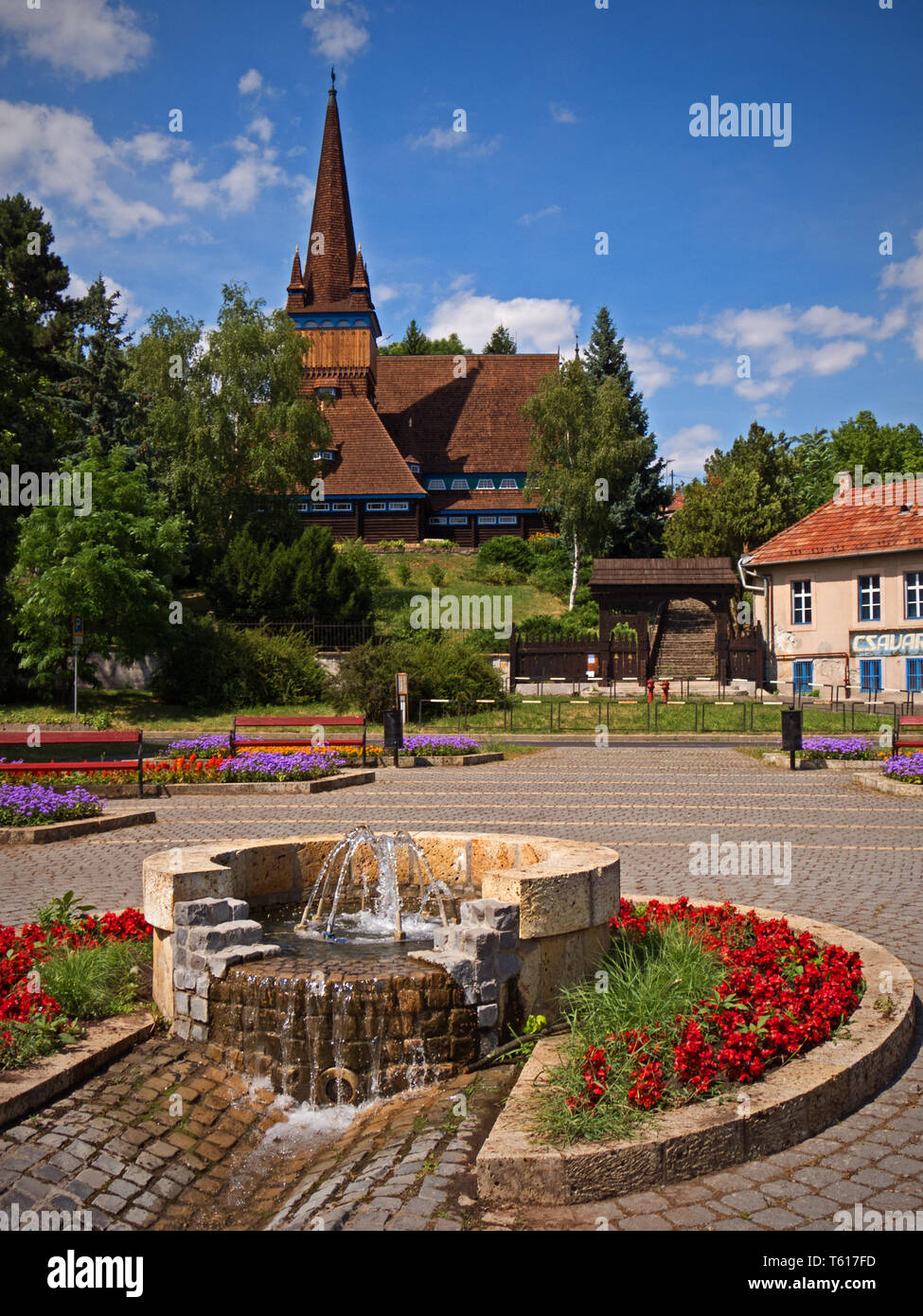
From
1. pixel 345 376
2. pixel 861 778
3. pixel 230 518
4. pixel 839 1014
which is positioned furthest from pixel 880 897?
pixel 345 376

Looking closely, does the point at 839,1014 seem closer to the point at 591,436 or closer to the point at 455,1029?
the point at 455,1029

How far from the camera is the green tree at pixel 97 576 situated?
2898 cm

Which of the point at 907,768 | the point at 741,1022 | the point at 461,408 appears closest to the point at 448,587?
the point at 461,408

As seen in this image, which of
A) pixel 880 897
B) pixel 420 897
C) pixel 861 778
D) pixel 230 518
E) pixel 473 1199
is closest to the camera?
pixel 473 1199

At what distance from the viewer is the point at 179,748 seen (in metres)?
20.1

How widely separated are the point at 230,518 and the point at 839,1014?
40.4 meters

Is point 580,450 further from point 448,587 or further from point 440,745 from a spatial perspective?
point 440,745

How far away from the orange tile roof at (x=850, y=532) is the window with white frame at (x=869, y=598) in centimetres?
123

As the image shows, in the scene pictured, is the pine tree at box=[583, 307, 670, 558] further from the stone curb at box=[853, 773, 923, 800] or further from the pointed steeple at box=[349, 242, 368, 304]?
the stone curb at box=[853, 773, 923, 800]

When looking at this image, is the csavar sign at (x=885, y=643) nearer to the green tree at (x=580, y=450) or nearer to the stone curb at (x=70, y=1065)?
the green tree at (x=580, y=450)

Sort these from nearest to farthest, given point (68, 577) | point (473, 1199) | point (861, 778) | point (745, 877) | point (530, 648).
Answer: point (473, 1199) < point (745, 877) < point (861, 778) < point (68, 577) < point (530, 648)

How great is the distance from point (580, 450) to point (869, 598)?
1711cm

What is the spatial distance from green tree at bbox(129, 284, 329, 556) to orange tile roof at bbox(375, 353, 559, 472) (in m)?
18.6

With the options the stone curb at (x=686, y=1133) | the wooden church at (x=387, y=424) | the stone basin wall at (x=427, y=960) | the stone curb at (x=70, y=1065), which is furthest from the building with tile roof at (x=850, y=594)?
the stone curb at (x=70, y=1065)
